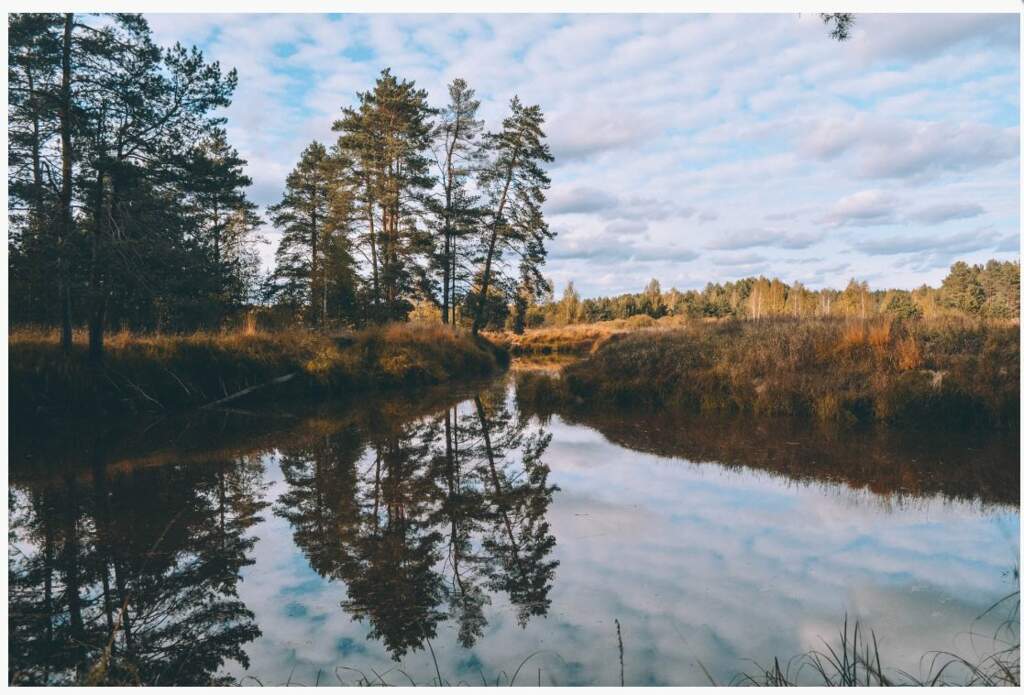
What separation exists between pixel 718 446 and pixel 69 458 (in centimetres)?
948

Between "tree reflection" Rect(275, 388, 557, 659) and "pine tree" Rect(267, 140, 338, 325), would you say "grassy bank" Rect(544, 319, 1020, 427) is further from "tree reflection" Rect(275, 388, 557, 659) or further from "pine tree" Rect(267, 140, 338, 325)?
"pine tree" Rect(267, 140, 338, 325)

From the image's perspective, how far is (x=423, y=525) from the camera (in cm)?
566

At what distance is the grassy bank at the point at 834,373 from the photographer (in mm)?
9352

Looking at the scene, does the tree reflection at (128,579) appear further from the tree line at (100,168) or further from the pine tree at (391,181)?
the pine tree at (391,181)

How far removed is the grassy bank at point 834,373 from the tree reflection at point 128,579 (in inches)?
350

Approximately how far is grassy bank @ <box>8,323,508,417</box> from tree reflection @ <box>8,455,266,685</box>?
5726 millimetres

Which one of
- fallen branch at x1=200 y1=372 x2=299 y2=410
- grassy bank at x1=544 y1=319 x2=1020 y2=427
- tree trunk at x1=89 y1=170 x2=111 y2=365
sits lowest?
fallen branch at x1=200 y1=372 x2=299 y2=410

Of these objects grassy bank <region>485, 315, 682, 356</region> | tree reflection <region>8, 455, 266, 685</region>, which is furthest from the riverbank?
tree reflection <region>8, 455, 266, 685</region>

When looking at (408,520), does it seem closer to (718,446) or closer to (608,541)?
(608,541)

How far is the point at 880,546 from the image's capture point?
16.2ft

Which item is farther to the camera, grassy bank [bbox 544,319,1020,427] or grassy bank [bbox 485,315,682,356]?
grassy bank [bbox 485,315,682,356]

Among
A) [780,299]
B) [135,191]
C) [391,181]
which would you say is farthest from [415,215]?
[780,299]

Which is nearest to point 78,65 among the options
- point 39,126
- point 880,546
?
point 39,126

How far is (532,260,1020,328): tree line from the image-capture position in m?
67.2
